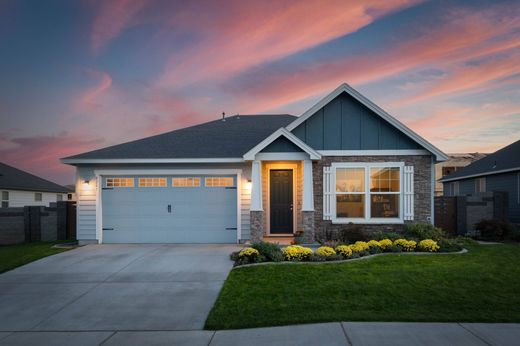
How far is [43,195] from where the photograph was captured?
26.7 metres

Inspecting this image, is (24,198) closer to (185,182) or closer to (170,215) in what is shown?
(170,215)

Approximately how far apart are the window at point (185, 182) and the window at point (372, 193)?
5364 mm

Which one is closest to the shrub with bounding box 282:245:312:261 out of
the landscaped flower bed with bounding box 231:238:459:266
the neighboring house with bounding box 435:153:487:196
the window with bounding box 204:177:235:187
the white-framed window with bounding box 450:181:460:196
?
the landscaped flower bed with bounding box 231:238:459:266

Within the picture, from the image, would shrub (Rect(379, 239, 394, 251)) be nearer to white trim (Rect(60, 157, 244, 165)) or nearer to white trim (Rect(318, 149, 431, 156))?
white trim (Rect(318, 149, 431, 156))

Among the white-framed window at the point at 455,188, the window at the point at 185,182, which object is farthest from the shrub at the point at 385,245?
the white-framed window at the point at 455,188

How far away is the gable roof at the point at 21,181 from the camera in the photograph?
2236cm

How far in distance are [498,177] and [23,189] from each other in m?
33.0

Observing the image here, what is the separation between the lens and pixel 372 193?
11406mm

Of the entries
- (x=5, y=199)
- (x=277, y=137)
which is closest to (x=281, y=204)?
(x=277, y=137)

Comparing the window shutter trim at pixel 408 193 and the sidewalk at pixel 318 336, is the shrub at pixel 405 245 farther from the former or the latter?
the sidewalk at pixel 318 336

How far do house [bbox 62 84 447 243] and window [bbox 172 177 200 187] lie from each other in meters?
0.04

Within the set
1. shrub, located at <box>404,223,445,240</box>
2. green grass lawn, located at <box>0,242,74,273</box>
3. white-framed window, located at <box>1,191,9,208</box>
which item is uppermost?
white-framed window, located at <box>1,191,9,208</box>

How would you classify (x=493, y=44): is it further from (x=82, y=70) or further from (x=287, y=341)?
(x=82, y=70)

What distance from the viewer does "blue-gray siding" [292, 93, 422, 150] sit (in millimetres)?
11375
